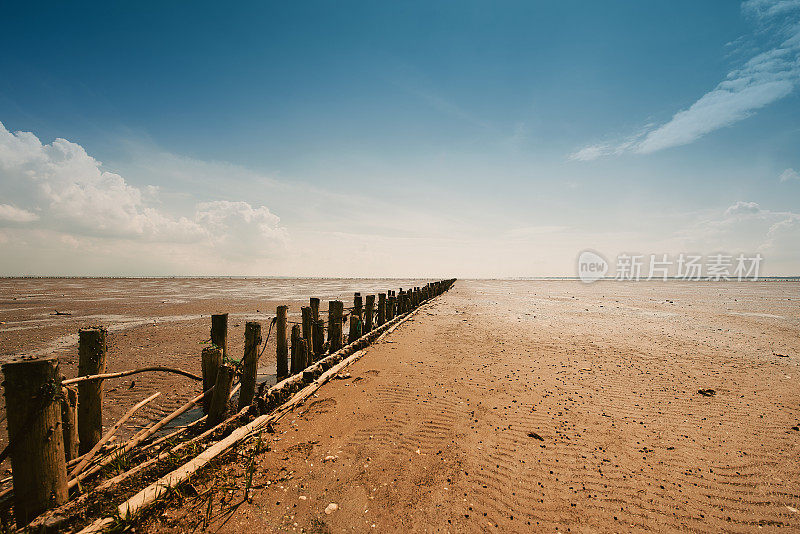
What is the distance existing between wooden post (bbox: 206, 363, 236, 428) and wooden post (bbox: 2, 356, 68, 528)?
73.6 inches

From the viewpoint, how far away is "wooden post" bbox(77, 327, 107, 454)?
3754 mm

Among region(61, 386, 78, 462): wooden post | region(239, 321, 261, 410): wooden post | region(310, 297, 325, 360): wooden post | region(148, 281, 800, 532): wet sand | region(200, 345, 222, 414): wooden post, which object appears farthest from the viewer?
region(310, 297, 325, 360): wooden post

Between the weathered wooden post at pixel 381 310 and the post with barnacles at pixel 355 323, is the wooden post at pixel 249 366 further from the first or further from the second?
the weathered wooden post at pixel 381 310

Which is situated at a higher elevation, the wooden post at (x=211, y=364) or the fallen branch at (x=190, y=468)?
the wooden post at (x=211, y=364)

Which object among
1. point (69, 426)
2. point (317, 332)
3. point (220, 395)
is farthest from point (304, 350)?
point (69, 426)

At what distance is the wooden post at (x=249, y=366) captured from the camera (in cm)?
538

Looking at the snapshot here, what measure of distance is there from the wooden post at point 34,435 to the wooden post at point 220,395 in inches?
73.6

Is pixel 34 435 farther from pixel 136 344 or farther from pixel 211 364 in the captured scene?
pixel 136 344

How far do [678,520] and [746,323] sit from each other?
18.5 metres

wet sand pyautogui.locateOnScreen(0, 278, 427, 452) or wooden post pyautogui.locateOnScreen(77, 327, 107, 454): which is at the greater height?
wooden post pyautogui.locateOnScreen(77, 327, 107, 454)

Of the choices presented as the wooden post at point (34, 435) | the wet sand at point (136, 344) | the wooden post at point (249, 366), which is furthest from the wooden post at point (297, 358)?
the wooden post at point (34, 435)

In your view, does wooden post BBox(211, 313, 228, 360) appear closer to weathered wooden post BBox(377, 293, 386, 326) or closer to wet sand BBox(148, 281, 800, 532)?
wet sand BBox(148, 281, 800, 532)

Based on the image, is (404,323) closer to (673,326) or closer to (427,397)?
(427,397)

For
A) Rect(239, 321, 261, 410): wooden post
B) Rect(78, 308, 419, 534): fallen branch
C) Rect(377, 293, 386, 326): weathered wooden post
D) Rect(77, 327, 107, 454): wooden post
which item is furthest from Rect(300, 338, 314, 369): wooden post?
Rect(377, 293, 386, 326): weathered wooden post
